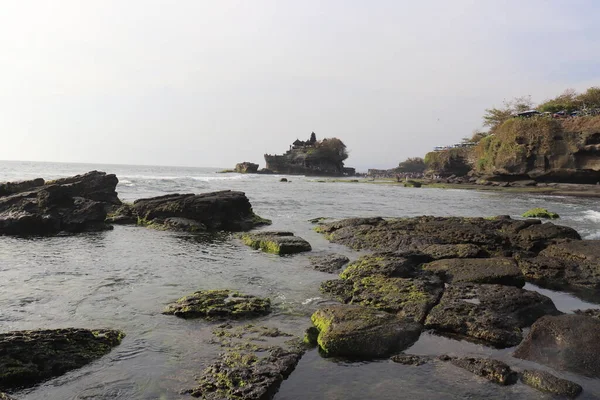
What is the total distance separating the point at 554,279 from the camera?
38.8 ft

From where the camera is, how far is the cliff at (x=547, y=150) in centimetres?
5447

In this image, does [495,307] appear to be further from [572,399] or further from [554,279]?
[554,279]

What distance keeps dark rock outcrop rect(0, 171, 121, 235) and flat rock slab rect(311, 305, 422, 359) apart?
17066mm

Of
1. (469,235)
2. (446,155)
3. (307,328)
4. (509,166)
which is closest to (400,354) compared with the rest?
(307,328)

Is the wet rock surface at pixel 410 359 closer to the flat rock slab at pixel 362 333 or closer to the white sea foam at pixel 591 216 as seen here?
the flat rock slab at pixel 362 333

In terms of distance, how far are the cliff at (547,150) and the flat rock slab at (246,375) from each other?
60467mm

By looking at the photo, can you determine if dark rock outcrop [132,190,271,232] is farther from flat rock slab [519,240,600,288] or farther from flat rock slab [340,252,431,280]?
flat rock slab [519,240,600,288]

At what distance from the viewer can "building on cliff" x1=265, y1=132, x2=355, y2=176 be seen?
5108 inches

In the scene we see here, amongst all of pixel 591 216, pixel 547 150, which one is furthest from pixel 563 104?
pixel 591 216

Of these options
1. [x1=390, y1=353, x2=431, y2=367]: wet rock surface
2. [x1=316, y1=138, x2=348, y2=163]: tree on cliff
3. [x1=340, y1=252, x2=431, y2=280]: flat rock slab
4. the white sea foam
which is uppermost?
[x1=316, y1=138, x2=348, y2=163]: tree on cliff

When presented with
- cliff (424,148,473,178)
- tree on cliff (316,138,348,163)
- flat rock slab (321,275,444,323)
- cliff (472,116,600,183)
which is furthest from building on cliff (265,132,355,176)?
flat rock slab (321,275,444,323)

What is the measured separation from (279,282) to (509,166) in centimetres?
6449

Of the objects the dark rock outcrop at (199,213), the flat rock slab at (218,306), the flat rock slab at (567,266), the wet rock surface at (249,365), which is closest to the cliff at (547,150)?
the flat rock slab at (567,266)

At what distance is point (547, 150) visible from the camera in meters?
59.1
